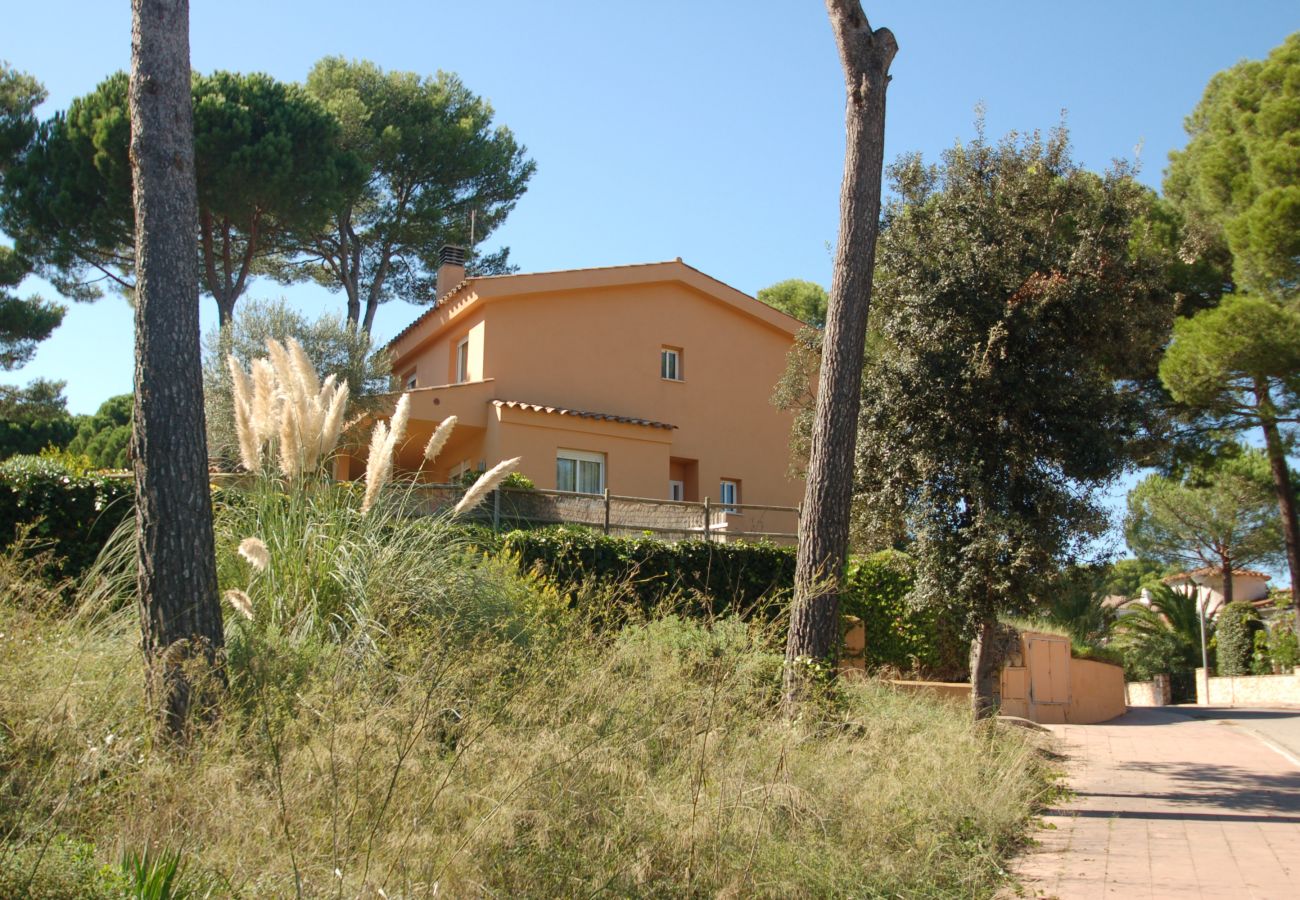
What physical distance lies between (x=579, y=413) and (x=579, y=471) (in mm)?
1224

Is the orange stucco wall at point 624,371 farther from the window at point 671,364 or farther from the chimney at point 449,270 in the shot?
the chimney at point 449,270

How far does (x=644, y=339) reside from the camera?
79.3 ft

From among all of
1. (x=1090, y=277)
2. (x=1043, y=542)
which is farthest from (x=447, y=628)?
(x=1090, y=277)

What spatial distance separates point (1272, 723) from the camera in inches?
735

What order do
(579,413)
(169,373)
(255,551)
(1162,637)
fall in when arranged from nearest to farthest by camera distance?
1. (255,551)
2. (169,373)
3. (579,413)
4. (1162,637)

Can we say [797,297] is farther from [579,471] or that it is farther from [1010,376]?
[1010,376]

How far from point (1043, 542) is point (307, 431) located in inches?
274

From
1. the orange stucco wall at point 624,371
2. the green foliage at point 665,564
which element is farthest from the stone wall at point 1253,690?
the green foliage at point 665,564

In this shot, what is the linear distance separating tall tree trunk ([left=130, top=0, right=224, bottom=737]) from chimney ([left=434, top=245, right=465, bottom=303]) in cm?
2104

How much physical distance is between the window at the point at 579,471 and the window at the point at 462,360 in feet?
11.0

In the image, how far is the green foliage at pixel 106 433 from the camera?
104 ft

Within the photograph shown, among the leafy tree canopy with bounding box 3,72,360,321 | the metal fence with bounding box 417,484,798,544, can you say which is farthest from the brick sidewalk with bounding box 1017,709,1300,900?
the leafy tree canopy with bounding box 3,72,360,321

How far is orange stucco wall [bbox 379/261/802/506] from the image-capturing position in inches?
853

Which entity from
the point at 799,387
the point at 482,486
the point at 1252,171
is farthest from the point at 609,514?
the point at 1252,171
